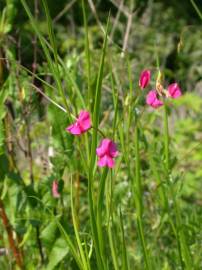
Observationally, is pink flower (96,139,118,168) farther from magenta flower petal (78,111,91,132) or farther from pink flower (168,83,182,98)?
pink flower (168,83,182,98)

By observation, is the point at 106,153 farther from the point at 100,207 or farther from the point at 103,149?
the point at 100,207

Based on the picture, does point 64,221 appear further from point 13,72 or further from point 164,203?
point 13,72

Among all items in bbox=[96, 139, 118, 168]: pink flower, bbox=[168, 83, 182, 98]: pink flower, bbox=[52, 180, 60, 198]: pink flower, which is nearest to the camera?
bbox=[96, 139, 118, 168]: pink flower

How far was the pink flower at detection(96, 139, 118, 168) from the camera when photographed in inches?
44.6

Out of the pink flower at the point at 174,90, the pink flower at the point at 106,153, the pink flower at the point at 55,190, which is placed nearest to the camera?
the pink flower at the point at 106,153

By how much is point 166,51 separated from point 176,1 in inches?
103

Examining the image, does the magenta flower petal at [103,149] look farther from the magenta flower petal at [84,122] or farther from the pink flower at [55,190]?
the pink flower at [55,190]

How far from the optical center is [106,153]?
113 centimetres

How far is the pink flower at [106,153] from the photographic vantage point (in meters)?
1.13

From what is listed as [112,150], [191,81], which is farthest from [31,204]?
[191,81]

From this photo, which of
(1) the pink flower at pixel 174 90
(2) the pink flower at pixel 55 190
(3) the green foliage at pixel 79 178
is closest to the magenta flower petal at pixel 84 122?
(3) the green foliage at pixel 79 178

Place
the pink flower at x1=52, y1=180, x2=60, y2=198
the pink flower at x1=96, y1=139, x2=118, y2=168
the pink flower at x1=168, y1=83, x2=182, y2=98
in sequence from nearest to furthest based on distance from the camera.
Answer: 1. the pink flower at x1=96, y1=139, x2=118, y2=168
2. the pink flower at x1=168, y1=83, x2=182, y2=98
3. the pink flower at x1=52, y1=180, x2=60, y2=198

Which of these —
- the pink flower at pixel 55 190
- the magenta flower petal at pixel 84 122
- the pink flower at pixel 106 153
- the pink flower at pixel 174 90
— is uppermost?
the magenta flower petal at pixel 84 122

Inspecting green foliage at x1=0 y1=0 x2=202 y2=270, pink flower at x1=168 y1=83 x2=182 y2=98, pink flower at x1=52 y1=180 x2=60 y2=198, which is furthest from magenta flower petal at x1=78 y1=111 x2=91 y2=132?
pink flower at x1=52 y1=180 x2=60 y2=198
